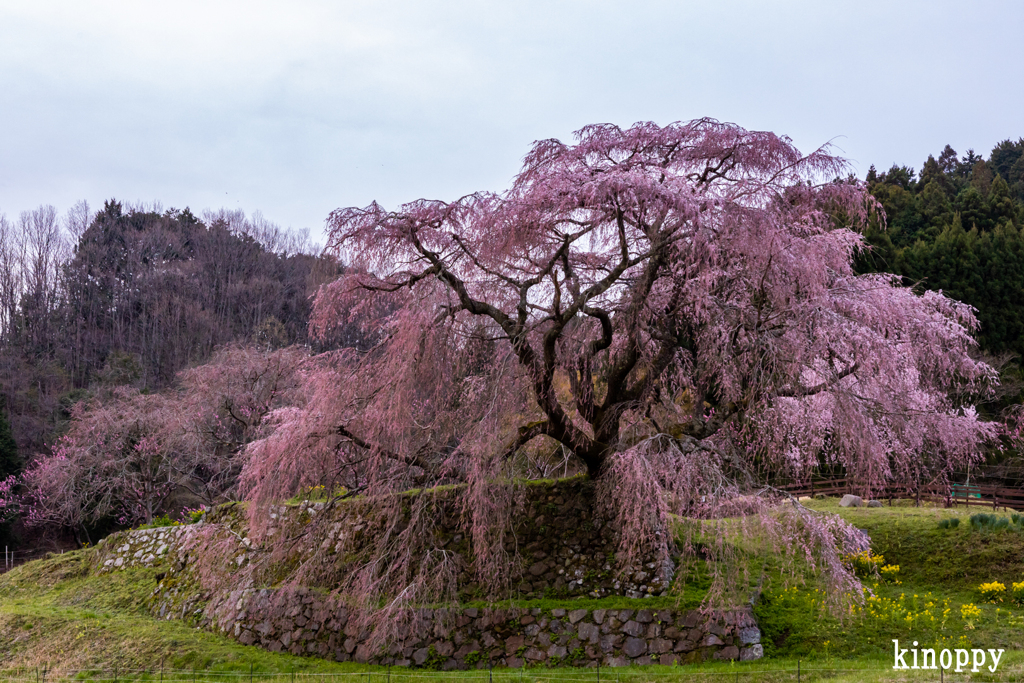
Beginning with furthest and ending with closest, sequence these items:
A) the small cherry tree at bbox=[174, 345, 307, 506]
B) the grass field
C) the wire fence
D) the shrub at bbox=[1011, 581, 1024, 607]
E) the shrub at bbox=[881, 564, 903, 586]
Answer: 1. the small cherry tree at bbox=[174, 345, 307, 506]
2. the shrub at bbox=[881, 564, 903, 586]
3. the shrub at bbox=[1011, 581, 1024, 607]
4. the grass field
5. the wire fence

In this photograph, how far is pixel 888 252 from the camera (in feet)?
64.9

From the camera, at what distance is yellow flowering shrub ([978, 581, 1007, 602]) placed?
826cm

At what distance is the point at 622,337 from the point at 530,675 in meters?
3.78

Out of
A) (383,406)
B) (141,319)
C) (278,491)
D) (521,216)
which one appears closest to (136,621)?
(278,491)

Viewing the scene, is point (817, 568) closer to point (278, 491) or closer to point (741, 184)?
point (741, 184)

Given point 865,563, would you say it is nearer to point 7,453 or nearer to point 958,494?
point 958,494

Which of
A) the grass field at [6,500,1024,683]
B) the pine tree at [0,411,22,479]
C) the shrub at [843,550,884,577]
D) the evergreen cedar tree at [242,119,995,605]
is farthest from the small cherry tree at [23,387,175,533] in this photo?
the shrub at [843,550,884,577]

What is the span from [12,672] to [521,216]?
7.95m

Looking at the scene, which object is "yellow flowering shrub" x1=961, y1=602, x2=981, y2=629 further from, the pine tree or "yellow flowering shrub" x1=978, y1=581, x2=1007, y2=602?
the pine tree

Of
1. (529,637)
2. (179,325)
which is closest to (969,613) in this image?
(529,637)

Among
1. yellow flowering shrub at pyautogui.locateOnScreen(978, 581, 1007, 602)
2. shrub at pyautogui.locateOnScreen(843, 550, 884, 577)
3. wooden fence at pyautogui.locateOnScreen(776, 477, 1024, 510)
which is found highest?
wooden fence at pyautogui.locateOnScreen(776, 477, 1024, 510)

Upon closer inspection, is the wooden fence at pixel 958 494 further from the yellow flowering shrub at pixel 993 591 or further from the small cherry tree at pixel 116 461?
the small cherry tree at pixel 116 461

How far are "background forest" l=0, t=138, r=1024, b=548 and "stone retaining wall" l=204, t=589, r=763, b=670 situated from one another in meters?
4.81

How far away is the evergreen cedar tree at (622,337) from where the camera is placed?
7.13 meters
